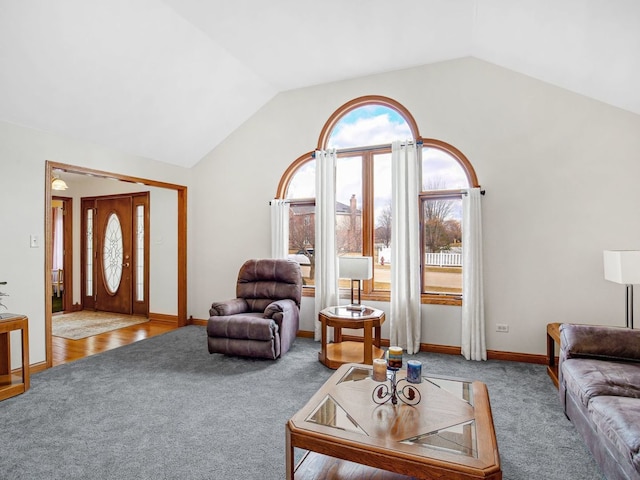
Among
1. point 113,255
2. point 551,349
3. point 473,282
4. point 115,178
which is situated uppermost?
point 115,178

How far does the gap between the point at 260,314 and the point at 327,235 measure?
4.22 ft

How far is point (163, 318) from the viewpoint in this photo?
594 centimetres

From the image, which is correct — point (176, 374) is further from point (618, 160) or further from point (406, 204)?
point (618, 160)

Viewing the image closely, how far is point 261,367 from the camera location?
368 cm

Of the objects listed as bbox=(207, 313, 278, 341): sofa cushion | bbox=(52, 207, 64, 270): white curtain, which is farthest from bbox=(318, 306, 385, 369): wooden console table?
bbox=(52, 207, 64, 270): white curtain

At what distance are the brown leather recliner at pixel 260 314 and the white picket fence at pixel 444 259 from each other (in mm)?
1619

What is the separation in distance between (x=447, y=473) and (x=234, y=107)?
15.7 ft

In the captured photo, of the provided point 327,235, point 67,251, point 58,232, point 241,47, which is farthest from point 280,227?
point 58,232

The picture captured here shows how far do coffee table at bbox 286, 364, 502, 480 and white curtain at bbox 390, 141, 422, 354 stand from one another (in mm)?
1963

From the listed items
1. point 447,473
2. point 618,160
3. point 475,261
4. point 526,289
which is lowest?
point 447,473

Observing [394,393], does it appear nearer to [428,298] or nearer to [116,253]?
[428,298]

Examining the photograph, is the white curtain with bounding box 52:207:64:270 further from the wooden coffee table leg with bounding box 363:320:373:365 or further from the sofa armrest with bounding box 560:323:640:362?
the sofa armrest with bounding box 560:323:640:362

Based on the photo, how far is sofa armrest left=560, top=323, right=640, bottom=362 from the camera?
2.50m

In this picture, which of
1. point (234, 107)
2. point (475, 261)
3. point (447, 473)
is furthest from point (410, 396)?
point (234, 107)
